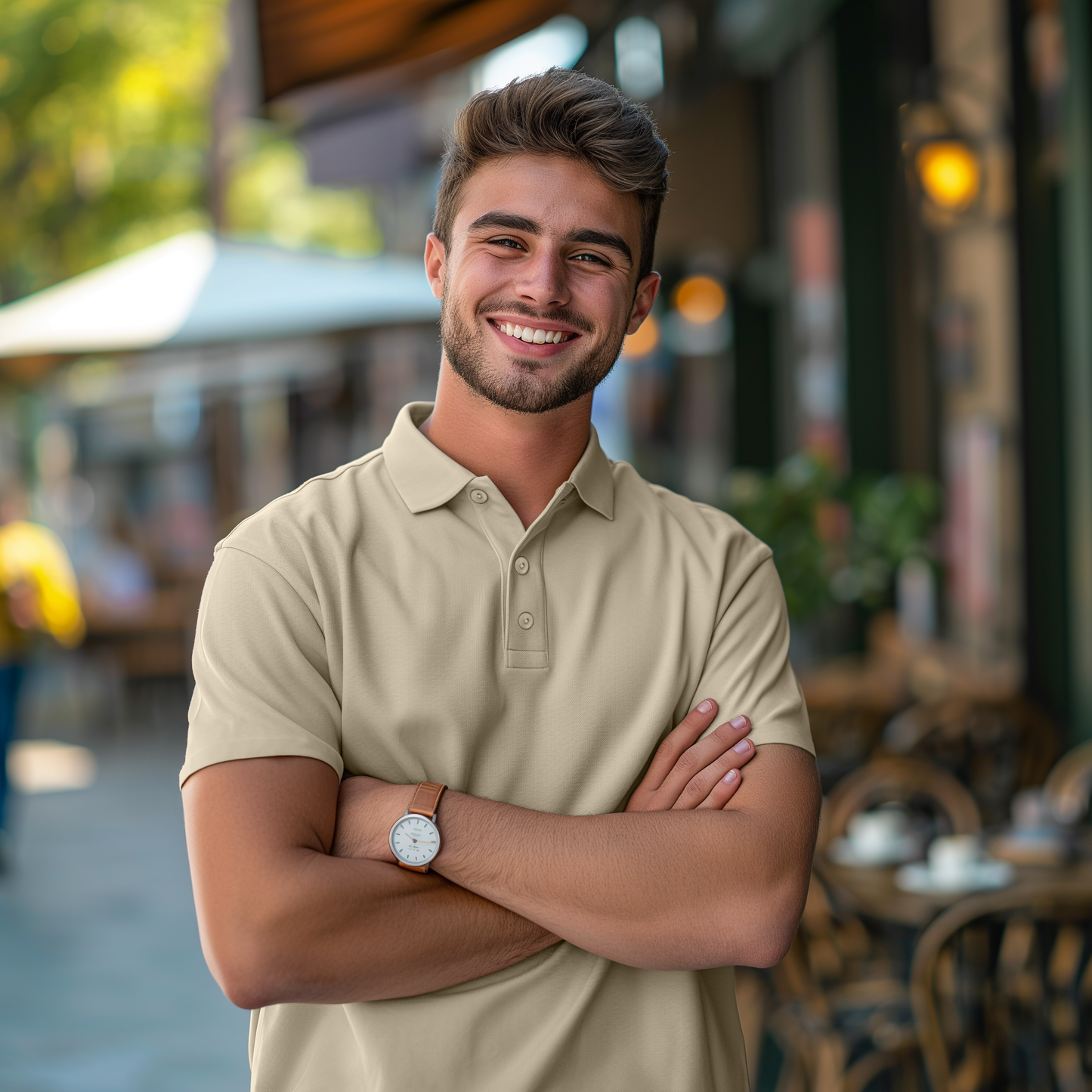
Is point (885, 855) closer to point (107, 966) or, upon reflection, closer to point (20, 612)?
point (107, 966)

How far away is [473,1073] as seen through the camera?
159 centimetres

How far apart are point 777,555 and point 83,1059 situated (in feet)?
10.6

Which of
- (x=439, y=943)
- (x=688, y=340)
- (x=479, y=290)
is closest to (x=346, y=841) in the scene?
(x=439, y=943)

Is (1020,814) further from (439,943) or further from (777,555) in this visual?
(439,943)

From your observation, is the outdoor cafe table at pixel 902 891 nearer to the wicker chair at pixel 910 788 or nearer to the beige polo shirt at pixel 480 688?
the wicker chair at pixel 910 788

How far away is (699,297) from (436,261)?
35.4ft

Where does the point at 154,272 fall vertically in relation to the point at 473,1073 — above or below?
above

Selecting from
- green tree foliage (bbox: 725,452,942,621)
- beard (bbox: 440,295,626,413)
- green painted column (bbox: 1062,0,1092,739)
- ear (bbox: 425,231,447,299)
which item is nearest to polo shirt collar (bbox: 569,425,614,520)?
beard (bbox: 440,295,626,413)

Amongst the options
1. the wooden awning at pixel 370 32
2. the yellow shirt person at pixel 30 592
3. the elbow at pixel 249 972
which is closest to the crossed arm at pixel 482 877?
the elbow at pixel 249 972

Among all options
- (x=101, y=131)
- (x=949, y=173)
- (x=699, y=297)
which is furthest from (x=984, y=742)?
(x=101, y=131)

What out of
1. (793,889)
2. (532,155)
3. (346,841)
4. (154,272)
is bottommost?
(793,889)

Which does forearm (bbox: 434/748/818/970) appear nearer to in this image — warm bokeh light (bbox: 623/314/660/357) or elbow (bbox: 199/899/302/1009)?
elbow (bbox: 199/899/302/1009)

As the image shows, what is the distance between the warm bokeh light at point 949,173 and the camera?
593cm

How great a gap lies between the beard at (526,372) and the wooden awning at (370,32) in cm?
345
